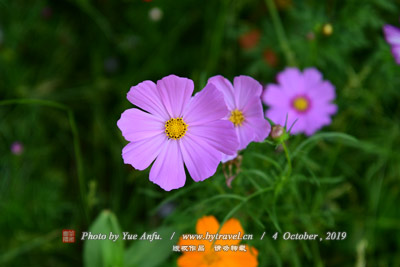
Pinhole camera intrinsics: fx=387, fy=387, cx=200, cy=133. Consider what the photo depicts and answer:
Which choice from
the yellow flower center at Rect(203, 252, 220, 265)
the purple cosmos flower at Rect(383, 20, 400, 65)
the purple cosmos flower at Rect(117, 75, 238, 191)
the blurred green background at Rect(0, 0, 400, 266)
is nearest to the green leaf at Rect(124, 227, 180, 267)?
the blurred green background at Rect(0, 0, 400, 266)

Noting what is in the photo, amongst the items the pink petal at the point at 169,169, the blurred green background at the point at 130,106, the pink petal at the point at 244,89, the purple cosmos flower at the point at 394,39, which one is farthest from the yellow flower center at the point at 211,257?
the purple cosmos flower at the point at 394,39

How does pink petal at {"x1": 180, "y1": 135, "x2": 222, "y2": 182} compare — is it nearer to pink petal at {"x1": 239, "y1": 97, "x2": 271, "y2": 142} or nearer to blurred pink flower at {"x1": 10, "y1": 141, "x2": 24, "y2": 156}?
pink petal at {"x1": 239, "y1": 97, "x2": 271, "y2": 142}

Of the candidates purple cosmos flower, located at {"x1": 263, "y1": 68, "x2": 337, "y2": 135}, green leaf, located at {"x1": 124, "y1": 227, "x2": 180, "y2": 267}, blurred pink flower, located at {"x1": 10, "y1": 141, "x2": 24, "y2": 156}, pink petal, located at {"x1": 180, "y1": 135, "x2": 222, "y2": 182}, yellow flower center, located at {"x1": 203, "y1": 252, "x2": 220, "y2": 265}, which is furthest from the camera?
blurred pink flower, located at {"x1": 10, "y1": 141, "x2": 24, "y2": 156}

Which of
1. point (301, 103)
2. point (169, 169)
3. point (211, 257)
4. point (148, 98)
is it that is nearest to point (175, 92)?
point (148, 98)

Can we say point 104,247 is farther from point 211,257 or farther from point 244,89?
point 244,89

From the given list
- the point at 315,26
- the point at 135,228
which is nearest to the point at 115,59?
the point at 135,228

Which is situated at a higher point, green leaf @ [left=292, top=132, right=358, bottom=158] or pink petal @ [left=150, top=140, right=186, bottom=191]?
green leaf @ [left=292, top=132, right=358, bottom=158]

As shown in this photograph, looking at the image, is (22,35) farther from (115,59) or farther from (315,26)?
(315,26)
